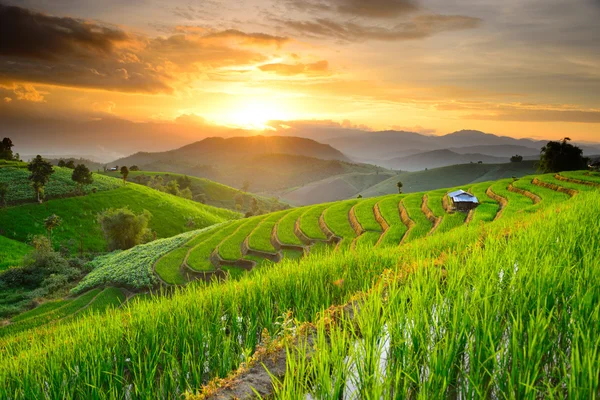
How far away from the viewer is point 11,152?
111938 mm

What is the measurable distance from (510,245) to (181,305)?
25.7 feet

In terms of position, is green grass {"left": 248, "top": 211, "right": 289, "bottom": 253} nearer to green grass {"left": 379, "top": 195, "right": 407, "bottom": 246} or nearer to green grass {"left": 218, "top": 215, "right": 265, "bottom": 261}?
green grass {"left": 218, "top": 215, "right": 265, "bottom": 261}

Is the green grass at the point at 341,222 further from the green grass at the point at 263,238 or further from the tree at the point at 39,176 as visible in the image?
the tree at the point at 39,176

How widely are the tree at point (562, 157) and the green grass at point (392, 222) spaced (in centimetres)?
5651

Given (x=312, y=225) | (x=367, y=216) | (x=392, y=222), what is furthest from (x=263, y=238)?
(x=392, y=222)

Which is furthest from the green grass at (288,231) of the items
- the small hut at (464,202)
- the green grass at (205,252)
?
the small hut at (464,202)

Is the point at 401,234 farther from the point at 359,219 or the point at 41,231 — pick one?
the point at 41,231

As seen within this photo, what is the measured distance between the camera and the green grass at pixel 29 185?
80062 millimetres

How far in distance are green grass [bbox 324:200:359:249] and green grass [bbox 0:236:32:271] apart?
50.1m

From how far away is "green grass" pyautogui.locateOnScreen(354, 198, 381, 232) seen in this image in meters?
33.0

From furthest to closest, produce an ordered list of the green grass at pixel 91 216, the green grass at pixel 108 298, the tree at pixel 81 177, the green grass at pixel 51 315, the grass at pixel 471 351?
the tree at pixel 81 177, the green grass at pixel 91 216, the green grass at pixel 108 298, the green grass at pixel 51 315, the grass at pixel 471 351

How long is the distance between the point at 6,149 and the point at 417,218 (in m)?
137


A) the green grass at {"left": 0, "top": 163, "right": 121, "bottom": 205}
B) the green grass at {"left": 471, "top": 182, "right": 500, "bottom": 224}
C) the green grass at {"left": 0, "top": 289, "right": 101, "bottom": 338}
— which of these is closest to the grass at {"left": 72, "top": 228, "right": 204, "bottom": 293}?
the green grass at {"left": 0, "top": 289, "right": 101, "bottom": 338}

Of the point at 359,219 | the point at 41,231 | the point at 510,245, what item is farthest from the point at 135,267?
the point at 41,231
